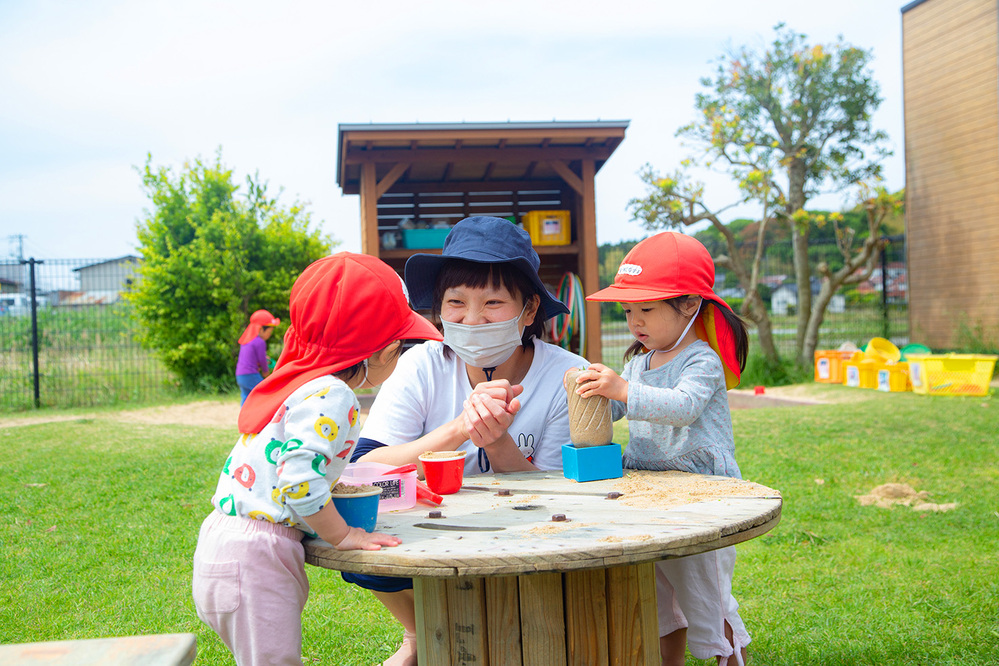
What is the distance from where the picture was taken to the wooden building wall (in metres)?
12.1

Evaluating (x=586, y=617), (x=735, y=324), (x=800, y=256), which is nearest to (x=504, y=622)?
(x=586, y=617)

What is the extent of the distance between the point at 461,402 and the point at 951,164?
13.5 metres

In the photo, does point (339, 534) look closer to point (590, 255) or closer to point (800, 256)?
point (590, 255)

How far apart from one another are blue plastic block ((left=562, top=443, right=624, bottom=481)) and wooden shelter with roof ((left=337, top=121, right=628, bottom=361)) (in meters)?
5.89

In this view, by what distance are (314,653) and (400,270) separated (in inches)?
284

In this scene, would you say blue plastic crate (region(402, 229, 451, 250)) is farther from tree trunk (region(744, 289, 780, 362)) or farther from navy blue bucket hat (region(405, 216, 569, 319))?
tree trunk (region(744, 289, 780, 362))

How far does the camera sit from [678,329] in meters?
2.41

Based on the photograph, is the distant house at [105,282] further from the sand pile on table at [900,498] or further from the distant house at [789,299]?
the distant house at [789,299]

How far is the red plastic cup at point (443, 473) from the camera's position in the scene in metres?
2.04

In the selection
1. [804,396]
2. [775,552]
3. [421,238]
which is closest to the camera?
[775,552]

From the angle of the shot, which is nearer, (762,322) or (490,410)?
(490,410)

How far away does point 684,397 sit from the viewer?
2.14m

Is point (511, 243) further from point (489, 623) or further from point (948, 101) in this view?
point (948, 101)

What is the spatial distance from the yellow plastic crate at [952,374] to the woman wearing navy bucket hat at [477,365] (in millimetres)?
8407
